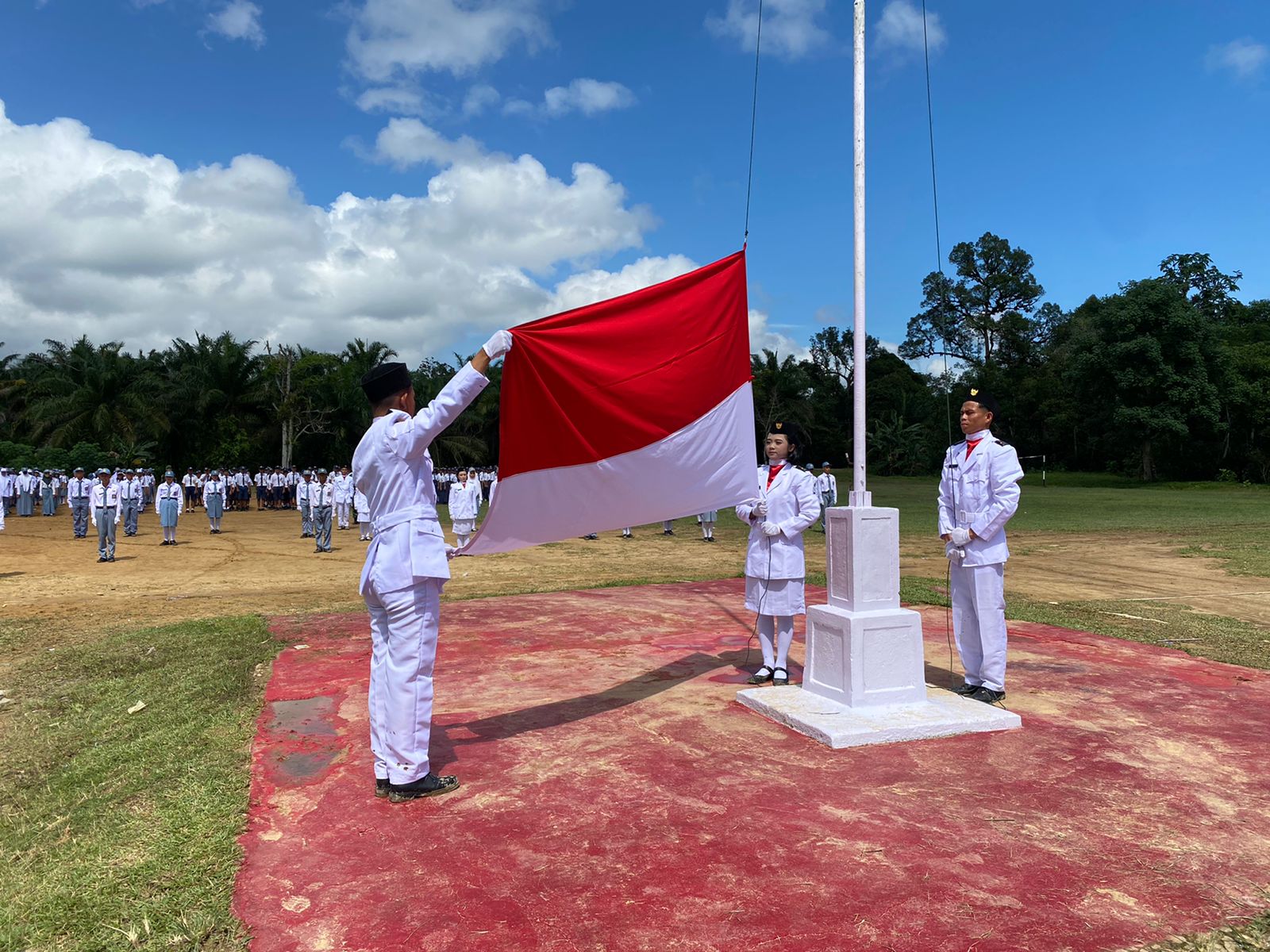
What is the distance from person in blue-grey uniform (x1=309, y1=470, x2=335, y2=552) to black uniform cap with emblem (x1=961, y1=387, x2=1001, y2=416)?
14.8 meters

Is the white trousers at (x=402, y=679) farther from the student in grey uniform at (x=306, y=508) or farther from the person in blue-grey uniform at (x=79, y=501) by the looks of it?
the person in blue-grey uniform at (x=79, y=501)

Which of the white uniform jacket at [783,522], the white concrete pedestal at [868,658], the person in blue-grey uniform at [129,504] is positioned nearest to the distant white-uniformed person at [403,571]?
the white concrete pedestal at [868,658]

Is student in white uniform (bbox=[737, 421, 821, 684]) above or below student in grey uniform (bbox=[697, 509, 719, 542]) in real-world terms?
above

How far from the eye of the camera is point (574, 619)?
342 inches

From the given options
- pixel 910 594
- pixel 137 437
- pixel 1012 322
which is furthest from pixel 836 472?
pixel 910 594

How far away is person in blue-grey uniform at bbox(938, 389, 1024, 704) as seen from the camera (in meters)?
5.51

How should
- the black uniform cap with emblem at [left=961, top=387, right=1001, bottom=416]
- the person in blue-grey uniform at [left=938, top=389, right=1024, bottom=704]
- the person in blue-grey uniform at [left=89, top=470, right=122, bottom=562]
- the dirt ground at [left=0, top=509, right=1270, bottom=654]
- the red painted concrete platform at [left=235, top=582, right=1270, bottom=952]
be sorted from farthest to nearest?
the person in blue-grey uniform at [left=89, top=470, right=122, bottom=562]
the dirt ground at [left=0, top=509, right=1270, bottom=654]
the black uniform cap with emblem at [left=961, top=387, right=1001, bottom=416]
the person in blue-grey uniform at [left=938, top=389, right=1024, bottom=704]
the red painted concrete platform at [left=235, top=582, right=1270, bottom=952]

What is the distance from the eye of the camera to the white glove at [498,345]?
424 centimetres

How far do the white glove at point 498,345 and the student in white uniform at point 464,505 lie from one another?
1462 centimetres

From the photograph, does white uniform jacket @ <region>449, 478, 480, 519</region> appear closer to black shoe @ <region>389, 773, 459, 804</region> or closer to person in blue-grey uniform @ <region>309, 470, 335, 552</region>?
person in blue-grey uniform @ <region>309, 470, 335, 552</region>

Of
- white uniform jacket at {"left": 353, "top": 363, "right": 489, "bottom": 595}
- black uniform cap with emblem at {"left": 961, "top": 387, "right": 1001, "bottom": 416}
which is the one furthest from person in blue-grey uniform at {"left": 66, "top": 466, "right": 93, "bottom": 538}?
black uniform cap with emblem at {"left": 961, "top": 387, "right": 1001, "bottom": 416}

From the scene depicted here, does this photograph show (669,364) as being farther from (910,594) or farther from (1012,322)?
(1012,322)

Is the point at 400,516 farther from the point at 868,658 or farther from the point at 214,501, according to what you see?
the point at 214,501

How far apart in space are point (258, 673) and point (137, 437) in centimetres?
3669
